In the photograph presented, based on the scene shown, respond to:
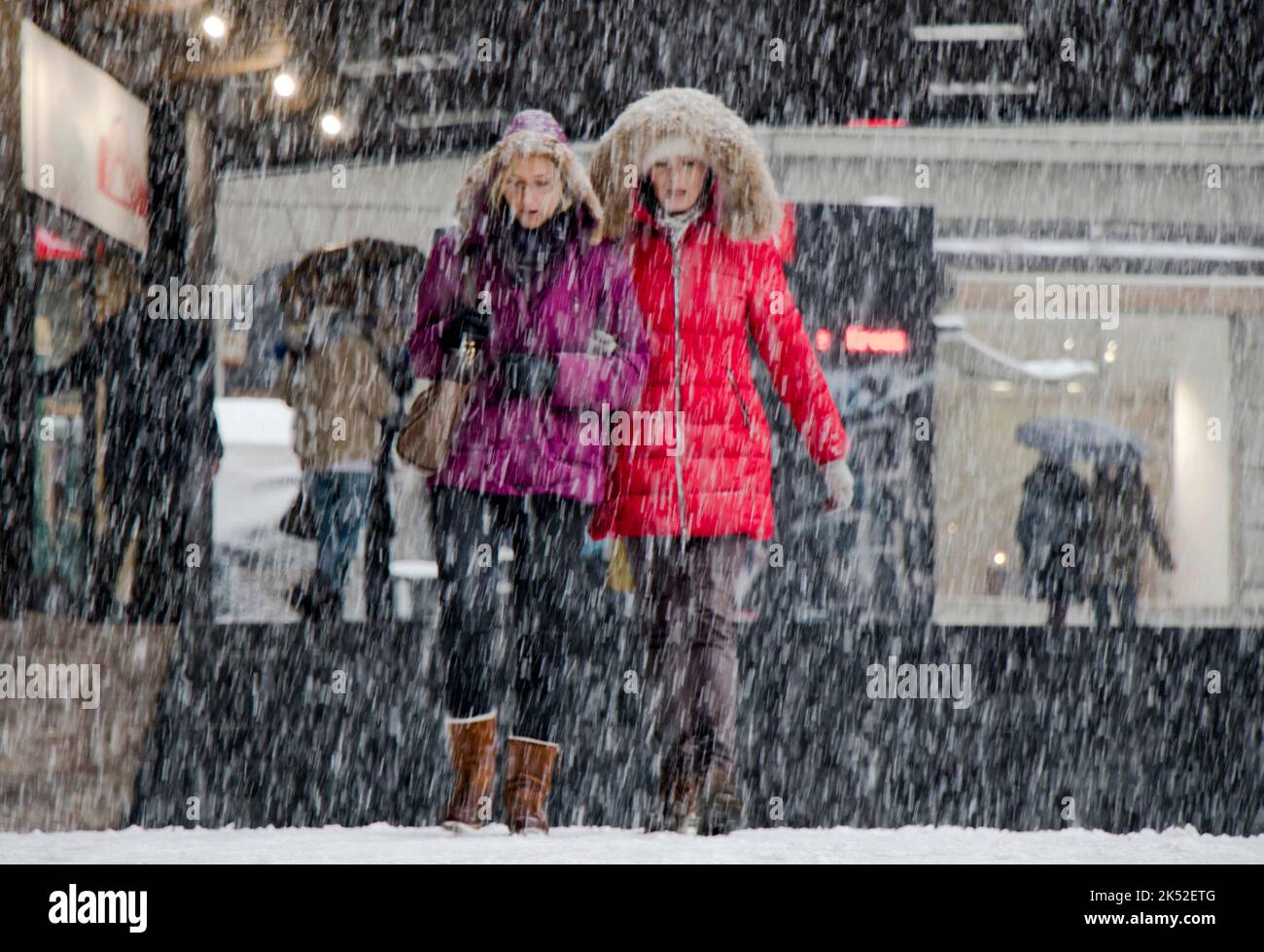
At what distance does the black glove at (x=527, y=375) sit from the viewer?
367 cm

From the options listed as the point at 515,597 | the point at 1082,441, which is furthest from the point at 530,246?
the point at 1082,441

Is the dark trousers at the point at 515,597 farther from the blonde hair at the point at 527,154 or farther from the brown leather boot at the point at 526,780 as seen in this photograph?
the blonde hair at the point at 527,154

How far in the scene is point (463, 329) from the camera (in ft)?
12.2

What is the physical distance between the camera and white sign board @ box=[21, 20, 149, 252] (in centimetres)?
456

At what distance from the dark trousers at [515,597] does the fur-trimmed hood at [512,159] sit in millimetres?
631

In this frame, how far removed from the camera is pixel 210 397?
5160mm

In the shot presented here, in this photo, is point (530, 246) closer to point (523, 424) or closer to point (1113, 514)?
point (523, 424)

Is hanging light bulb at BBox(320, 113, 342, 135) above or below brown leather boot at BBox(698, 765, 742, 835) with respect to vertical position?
above

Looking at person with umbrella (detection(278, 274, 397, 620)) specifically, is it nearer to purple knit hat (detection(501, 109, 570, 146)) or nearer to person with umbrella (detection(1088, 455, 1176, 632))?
purple knit hat (detection(501, 109, 570, 146))

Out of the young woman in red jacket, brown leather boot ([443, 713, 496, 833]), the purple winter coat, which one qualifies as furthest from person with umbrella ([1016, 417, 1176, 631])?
brown leather boot ([443, 713, 496, 833])

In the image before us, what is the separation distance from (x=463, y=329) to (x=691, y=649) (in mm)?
860

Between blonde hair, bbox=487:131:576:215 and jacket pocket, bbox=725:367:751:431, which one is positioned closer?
blonde hair, bbox=487:131:576:215

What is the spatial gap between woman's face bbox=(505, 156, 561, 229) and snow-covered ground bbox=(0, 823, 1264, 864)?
4.41 ft
